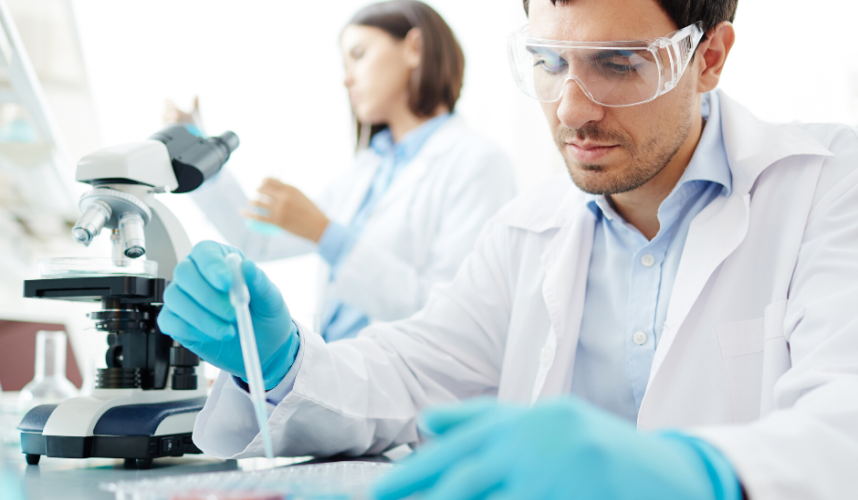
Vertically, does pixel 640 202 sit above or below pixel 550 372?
above

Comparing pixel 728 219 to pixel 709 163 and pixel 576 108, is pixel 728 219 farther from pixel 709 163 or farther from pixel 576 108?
pixel 576 108

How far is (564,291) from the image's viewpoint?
128 cm

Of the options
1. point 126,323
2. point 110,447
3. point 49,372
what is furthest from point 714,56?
point 49,372

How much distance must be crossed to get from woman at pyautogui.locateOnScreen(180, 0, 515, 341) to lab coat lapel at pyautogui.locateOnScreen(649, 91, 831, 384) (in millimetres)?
962

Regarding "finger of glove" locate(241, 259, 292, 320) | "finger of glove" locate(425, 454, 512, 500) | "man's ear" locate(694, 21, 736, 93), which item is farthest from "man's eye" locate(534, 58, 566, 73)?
"finger of glove" locate(425, 454, 512, 500)

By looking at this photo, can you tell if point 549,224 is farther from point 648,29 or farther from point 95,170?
point 95,170

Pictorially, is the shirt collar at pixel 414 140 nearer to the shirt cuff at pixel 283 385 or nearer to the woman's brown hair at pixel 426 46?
the woman's brown hair at pixel 426 46

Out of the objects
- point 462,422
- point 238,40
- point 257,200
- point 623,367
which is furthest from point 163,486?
point 238,40

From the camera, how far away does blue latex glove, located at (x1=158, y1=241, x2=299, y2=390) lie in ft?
3.00

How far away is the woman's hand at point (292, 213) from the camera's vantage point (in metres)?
2.18

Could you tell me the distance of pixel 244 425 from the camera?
3.61 ft

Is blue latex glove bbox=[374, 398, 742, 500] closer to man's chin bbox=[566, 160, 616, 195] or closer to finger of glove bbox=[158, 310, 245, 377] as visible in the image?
finger of glove bbox=[158, 310, 245, 377]

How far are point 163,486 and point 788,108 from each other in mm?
3251

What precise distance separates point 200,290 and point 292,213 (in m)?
1.29
